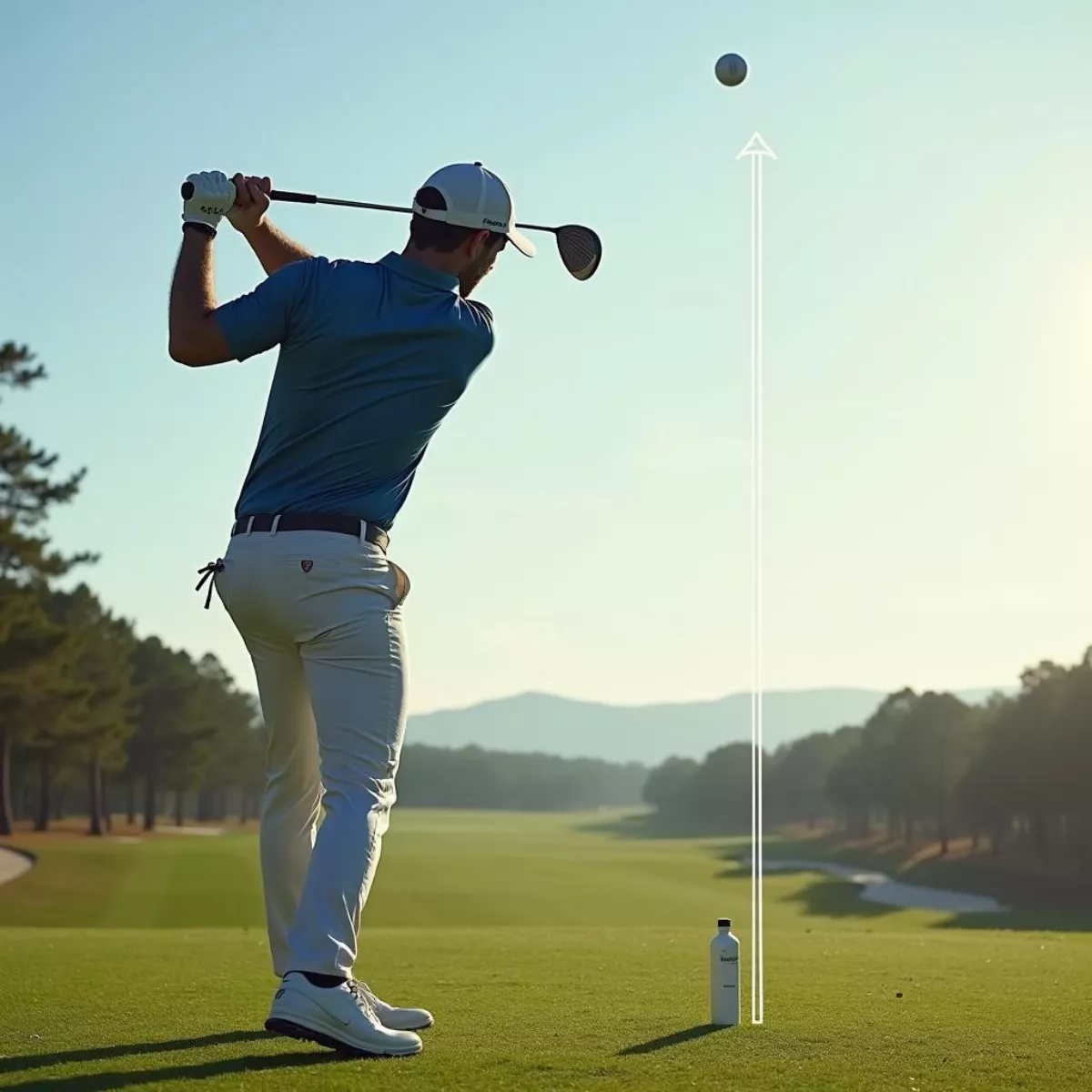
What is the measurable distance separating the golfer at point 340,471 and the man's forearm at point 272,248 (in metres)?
0.28

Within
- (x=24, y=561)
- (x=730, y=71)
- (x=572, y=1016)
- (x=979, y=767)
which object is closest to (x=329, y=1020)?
(x=572, y=1016)

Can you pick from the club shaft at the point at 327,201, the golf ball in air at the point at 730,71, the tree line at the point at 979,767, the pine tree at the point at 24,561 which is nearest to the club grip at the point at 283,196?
the club shaft at the point at 327,201

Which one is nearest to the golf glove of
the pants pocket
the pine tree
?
the pants pocket

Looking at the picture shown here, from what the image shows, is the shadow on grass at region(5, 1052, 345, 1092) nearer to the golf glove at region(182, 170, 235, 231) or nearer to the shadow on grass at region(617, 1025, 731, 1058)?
the shadow on grass at region(617, 1025, 731, 1058)

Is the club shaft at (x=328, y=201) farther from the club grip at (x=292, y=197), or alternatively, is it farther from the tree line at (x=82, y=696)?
the tree line at (x=82, y=696)

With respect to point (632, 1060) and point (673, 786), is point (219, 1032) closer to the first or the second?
point (632, 1060)

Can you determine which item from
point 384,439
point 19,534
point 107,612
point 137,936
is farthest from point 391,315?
point 107,612

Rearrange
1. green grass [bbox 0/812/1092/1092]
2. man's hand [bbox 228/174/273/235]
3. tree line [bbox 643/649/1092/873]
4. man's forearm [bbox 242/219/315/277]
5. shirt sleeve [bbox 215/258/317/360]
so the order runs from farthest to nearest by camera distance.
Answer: tree line [bbox 643/649/1092/873] → man's forearm [bbox 242/219/315/277] → man's hand [bbox 228/174/273/235] → shirt sleeve [bbox 215/258/317/360] → green grass [bbox 0/812/1092/1092]

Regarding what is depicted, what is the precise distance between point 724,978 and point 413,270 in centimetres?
280

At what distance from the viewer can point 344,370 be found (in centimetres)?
518

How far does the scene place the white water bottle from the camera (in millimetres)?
5562

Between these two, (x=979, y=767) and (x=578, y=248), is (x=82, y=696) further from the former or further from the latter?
(x=578, y=248)

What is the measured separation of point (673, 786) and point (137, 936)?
575 ft

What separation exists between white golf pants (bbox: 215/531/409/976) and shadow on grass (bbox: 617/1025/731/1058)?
97cm
